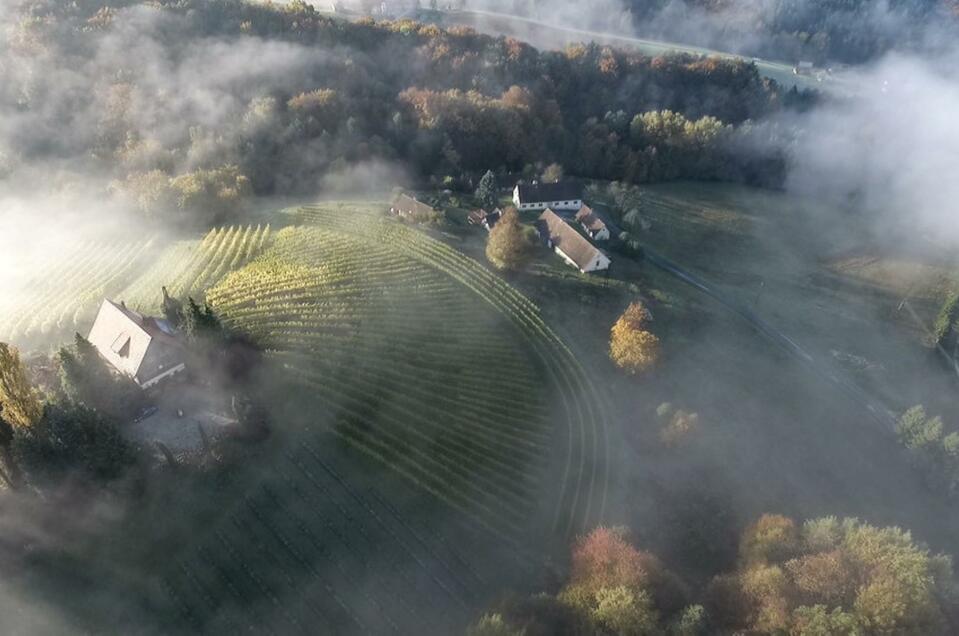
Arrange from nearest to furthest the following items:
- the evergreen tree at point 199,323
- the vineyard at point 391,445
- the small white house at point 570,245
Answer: the vineyard at point 391,445 → the evergreen tree at point 199,323 → the small white house at point 570,245

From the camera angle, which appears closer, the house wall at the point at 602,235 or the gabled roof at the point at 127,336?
the gabled roof at the point at 127,336

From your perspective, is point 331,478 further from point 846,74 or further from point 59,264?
point 846,74

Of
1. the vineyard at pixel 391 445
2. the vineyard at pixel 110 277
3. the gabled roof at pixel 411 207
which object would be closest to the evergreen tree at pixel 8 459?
the vineyard at pixel 391 445

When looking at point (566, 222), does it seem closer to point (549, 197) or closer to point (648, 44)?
point (549, 197)

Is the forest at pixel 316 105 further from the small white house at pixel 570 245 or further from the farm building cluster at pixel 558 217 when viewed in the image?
the small white house at pixel 570 245

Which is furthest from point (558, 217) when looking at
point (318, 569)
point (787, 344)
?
point (318, 569)

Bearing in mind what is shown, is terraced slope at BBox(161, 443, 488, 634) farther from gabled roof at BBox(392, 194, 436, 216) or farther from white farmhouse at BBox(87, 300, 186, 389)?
gabled roof at BBox(392, 194, 436, 216)

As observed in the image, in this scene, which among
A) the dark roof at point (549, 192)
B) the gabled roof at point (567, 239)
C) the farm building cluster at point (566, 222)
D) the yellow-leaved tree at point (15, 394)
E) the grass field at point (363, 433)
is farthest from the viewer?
the dark roof at point (549, 192)

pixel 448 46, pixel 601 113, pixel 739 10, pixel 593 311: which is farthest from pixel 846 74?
pixel 593 311
